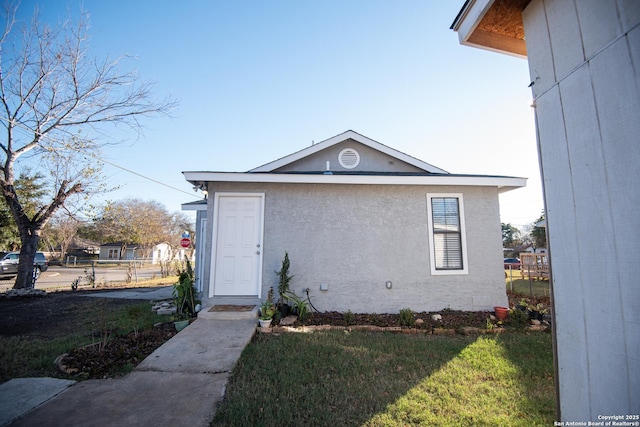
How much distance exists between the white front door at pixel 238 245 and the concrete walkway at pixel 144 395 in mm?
2012

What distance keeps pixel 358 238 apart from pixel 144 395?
4.47m

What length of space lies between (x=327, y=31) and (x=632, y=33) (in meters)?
7.19

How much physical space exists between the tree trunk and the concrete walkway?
988 cm

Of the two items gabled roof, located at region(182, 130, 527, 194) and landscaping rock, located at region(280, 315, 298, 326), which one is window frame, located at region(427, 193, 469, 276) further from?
landscaping rock, located at region(280, 315, 298, 326)

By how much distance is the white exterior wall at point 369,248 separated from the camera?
5.94m

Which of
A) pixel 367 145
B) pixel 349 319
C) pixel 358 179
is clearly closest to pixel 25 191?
pixel 367 145

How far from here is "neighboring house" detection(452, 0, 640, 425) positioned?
1.22 meters

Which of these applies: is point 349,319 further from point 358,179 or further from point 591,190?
point 591,190

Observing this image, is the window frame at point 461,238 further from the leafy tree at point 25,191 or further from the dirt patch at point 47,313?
the leafy tree at point 25,191

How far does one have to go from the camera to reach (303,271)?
233 inches

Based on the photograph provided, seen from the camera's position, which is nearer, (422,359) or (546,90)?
(546,90)

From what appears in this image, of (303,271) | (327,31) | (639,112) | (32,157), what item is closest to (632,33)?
(639,112)

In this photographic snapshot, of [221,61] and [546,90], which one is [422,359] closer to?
[546,90]

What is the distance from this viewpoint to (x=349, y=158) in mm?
7945
